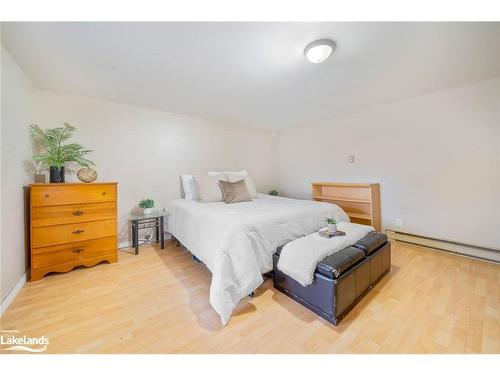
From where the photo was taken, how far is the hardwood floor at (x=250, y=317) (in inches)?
44.3

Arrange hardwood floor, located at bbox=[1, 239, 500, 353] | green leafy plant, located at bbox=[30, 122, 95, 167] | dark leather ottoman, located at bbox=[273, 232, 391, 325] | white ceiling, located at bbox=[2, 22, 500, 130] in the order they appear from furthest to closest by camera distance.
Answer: green leafy plant, located at bbox=[30, 122, 95, 167]
white ceiling, located at bbox=[2, 22, 500, 130]
dark leather ottoman, located at bbox=[273, 232, 391, 325]
hardwood floor, located at bbox=[1, 239, 500, 353]

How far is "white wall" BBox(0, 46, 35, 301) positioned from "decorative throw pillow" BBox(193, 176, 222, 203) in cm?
171

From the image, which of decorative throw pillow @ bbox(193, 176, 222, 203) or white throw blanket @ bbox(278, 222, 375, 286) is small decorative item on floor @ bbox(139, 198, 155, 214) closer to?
decorative throw pillow @ bbox(193, 176, 222, 203)

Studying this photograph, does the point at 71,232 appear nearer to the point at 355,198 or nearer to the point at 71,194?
the point at 71,194

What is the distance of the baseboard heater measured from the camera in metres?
2.18

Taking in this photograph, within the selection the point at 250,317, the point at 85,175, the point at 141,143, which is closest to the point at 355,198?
the point at 250,317

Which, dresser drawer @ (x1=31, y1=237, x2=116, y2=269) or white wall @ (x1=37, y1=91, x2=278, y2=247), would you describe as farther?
white wall @ (x1=37, y1=91, x2=278, y2=247)

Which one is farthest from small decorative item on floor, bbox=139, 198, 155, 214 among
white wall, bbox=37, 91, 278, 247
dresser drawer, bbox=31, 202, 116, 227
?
dresser drawer, bbox=31, 202, 116, 227

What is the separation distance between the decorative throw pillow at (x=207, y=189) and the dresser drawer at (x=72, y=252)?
3.76 ft

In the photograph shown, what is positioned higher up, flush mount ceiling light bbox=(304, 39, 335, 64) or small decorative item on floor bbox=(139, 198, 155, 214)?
Answer: flush mount ceiling light bbox=(304, 39, 335, 64)

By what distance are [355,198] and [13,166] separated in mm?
4163
